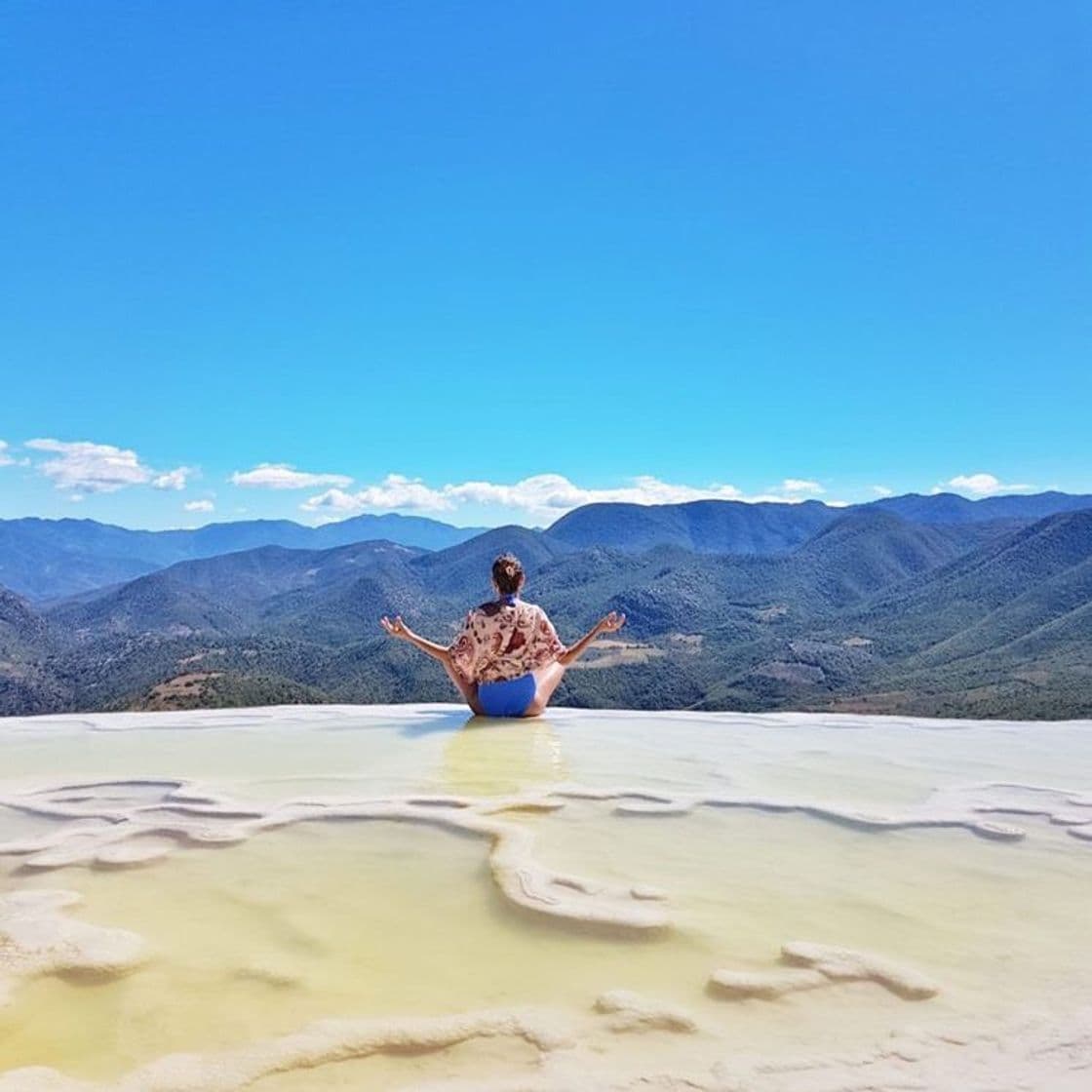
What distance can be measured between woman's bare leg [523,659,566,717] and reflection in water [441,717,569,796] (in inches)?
3.8

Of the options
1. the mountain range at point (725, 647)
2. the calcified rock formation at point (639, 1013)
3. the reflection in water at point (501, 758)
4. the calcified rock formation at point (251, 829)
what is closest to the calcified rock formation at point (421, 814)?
the calcified rock formation at point (251, 829)

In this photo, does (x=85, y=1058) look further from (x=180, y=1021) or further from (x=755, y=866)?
(x=755, y=866)

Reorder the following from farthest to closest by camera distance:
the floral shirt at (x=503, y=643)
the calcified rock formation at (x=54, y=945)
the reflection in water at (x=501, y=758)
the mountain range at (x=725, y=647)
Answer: the mountain range at (x=725, y=647) < the floral shirt at (x=503, y=643) < the reflection in water at (x=501, y=758) < the calcified rock formation at (x=54, y=945)

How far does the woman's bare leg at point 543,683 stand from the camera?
7781mm

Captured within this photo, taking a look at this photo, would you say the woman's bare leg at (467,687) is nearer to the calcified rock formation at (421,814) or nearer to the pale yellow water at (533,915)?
the pale yellow water at (533,915)

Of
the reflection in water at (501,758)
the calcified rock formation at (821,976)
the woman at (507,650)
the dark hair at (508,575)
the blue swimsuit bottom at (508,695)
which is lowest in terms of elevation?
the calcified rock formation at (821,976)

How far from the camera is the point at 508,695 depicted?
784cm

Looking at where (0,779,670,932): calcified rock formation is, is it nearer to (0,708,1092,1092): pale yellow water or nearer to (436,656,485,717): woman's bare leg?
(0,708,1092,1092): pale yellow water

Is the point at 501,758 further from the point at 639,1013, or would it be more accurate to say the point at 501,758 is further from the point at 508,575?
the point at 639,1013

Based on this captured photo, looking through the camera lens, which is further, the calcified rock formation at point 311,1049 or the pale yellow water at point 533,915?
the pale yellow water at point 533,915

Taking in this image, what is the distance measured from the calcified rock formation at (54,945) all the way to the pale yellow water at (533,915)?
63mm

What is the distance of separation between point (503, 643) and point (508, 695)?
0.53m

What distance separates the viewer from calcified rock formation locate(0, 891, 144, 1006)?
2.93 m

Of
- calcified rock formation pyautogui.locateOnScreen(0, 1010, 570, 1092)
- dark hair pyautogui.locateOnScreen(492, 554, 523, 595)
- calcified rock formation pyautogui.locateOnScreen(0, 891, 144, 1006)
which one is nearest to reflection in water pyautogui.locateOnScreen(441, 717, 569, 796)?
dark hair pyautogui.locateOnScreen(492, 554, 523, 595)
